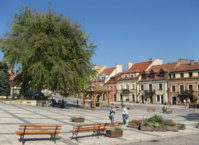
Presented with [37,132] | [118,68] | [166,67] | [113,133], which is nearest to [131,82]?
[166,67]

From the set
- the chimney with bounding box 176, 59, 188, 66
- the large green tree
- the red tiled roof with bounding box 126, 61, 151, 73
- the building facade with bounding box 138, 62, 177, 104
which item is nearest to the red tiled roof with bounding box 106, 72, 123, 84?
the red tiled roof with bounding box 126, 61, 151, 73

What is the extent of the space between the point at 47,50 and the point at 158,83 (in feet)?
112

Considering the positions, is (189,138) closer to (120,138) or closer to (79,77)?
(120,138)

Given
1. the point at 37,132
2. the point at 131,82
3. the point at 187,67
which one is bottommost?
the point at 37,132

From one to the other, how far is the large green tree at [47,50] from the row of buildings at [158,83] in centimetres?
2670

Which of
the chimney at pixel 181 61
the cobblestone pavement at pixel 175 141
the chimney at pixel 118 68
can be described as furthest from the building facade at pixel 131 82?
the cobblestone pavement at pixel 175 141

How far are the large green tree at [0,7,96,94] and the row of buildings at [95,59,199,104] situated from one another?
87.6ft

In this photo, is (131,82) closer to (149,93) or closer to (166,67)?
(149,93)

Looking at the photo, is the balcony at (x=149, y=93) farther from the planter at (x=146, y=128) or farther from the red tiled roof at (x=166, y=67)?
the planter at (x=146, y=128)

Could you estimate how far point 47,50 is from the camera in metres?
29.8

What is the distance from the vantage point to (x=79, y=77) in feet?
106

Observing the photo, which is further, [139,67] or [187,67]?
[139,67]

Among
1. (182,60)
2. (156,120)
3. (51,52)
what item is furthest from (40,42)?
(182,60)

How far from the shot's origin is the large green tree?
2941 centimetres
